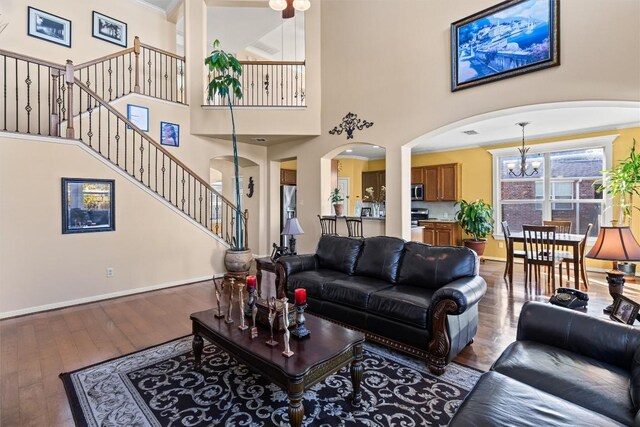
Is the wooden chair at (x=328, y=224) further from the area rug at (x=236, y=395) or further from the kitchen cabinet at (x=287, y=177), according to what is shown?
the area rug at (x=236, y=395)

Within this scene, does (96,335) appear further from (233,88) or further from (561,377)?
(233,88)

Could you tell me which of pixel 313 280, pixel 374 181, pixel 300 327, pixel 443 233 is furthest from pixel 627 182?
pixel 374 181

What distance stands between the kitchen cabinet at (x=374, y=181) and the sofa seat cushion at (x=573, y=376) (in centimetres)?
732

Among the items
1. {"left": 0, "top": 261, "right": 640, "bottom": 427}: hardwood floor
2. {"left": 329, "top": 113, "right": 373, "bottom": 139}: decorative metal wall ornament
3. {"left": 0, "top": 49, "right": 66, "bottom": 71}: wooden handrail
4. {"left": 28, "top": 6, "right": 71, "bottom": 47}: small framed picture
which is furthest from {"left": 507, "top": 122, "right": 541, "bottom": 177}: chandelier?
{"left": 28, "top": 6, "right": 71, "bottom": 47}: small framed picture

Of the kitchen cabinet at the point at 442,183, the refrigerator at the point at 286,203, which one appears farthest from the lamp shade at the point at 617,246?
the refrigerator at the point at 286,203

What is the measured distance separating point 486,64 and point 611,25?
1166mm

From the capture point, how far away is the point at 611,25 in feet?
10.1

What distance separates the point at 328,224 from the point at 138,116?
394 cm

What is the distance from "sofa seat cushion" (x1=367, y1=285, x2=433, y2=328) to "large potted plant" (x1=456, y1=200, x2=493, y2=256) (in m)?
4.33

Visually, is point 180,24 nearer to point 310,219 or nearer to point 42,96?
point 42,96

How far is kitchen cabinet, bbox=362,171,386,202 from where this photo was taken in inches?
353

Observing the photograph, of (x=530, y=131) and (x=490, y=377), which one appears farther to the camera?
(x=530, y=131)

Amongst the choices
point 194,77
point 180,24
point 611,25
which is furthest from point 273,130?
point 611,25

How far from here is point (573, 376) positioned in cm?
152
